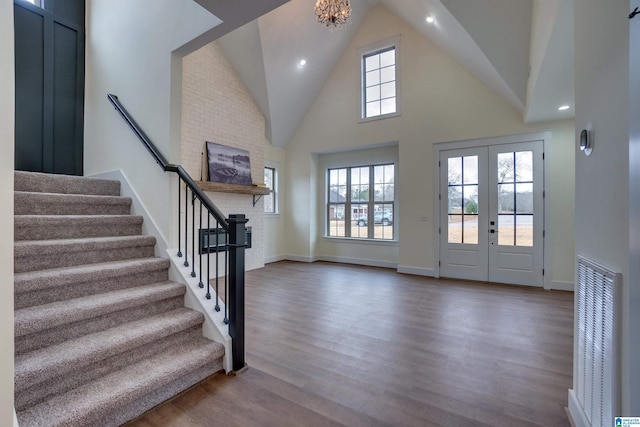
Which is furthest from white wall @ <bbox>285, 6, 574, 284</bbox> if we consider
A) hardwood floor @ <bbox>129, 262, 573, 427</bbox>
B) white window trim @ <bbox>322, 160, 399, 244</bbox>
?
hardwood floor @ <bbox>129, 262, 573, 427</bbox>

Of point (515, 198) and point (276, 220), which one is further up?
point (515, 198)

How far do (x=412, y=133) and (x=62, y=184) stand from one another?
17.7ft

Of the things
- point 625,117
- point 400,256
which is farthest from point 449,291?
point 625,117

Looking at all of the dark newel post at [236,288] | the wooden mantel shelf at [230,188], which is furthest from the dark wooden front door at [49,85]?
the dark newel post at [236,288]

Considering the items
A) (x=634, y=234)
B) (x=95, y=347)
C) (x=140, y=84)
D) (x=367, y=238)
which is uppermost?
(x=140, y=84)

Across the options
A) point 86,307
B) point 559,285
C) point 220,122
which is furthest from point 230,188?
point 559,285

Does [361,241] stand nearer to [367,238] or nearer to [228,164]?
[367,238]

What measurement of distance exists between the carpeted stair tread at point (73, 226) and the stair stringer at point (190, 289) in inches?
5.9

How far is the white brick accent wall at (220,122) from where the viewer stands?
4.83m

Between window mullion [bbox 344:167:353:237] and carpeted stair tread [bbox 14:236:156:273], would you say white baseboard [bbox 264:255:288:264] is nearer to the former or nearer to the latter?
window mullion [bbox 344:167:353:237]

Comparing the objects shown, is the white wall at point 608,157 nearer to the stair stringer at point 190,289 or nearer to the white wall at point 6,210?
the stair stringer at point 190,289

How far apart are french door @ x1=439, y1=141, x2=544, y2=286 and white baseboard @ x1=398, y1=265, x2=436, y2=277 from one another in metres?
0.20

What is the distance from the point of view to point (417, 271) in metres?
5.64

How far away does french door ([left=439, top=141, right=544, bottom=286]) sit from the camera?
187 inches
